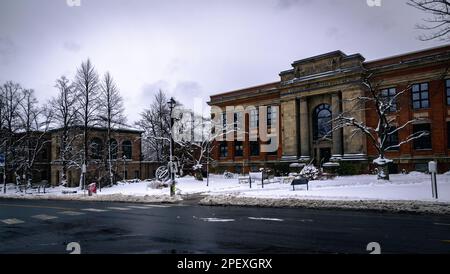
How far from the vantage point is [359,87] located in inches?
1435

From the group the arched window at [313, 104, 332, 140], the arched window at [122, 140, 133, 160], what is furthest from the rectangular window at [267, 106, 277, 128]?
the arched window at [122, 140, 133, 160]

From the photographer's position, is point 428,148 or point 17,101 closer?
point 428,148

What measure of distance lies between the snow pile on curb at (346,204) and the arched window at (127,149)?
41.3 metres

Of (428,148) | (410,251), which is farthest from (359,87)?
(410,251)

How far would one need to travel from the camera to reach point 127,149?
57688mm

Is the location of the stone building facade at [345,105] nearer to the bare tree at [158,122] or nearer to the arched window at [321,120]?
the arched window at [321,120]

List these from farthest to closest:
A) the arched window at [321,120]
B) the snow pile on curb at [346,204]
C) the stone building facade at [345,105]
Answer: the arched window at [321,120] < the stone building facade at [345,105] < the snow pile on curb at [346,204]

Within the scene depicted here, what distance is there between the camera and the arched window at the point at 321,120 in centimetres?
4069

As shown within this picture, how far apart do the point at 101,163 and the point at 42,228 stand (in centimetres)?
3110

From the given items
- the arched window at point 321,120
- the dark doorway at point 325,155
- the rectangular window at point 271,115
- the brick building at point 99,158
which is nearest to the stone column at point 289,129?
the rectangular window at point 271,115

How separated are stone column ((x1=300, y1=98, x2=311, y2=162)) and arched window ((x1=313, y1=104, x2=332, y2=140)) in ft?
4.08

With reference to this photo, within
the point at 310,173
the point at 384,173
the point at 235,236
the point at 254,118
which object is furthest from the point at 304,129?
the point at 235,236
